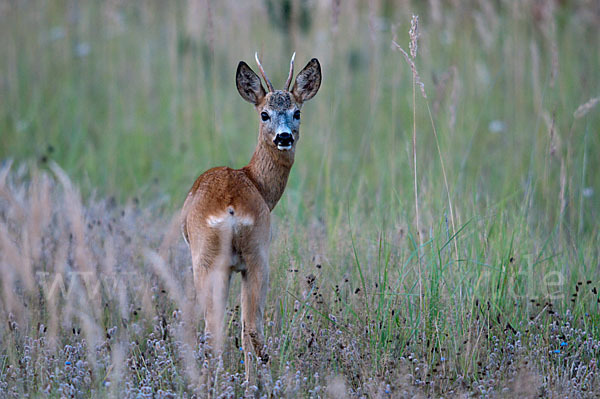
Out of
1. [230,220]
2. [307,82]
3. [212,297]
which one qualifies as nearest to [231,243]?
[230,220]

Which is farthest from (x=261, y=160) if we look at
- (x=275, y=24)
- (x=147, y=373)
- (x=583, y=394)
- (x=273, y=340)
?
(x=275, y=24)

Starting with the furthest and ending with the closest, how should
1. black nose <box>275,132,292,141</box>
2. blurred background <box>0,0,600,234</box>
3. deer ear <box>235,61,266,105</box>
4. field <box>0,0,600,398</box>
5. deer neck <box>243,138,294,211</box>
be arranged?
blurred background <box>0,0,600,234</box> → deer ear <box>235,61,266,105</box> → deer neck <box>243,138,294,211</box> → black nose <box>275,132,292,141</box> → field <box>0,0,600,398</box>

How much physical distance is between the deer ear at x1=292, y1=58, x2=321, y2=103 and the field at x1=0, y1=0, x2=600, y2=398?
49 cm

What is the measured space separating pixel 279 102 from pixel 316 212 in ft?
6.95

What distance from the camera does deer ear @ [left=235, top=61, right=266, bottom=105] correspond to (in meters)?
4.36

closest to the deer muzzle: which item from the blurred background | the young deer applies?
the young deer

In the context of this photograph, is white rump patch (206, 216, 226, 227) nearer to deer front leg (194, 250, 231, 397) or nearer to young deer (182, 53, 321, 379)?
young deer (182, 53, 321, 379)

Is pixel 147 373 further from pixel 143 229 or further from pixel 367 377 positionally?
pixel 143 229

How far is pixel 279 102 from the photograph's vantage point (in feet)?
Result: 13.8

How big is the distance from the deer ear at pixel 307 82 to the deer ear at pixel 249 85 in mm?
207

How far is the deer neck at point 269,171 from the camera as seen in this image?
4.23 meters

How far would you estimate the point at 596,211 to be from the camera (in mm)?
5992

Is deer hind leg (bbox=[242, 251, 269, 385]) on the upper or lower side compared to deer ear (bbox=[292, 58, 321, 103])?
lower

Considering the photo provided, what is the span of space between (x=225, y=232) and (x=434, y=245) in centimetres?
135
